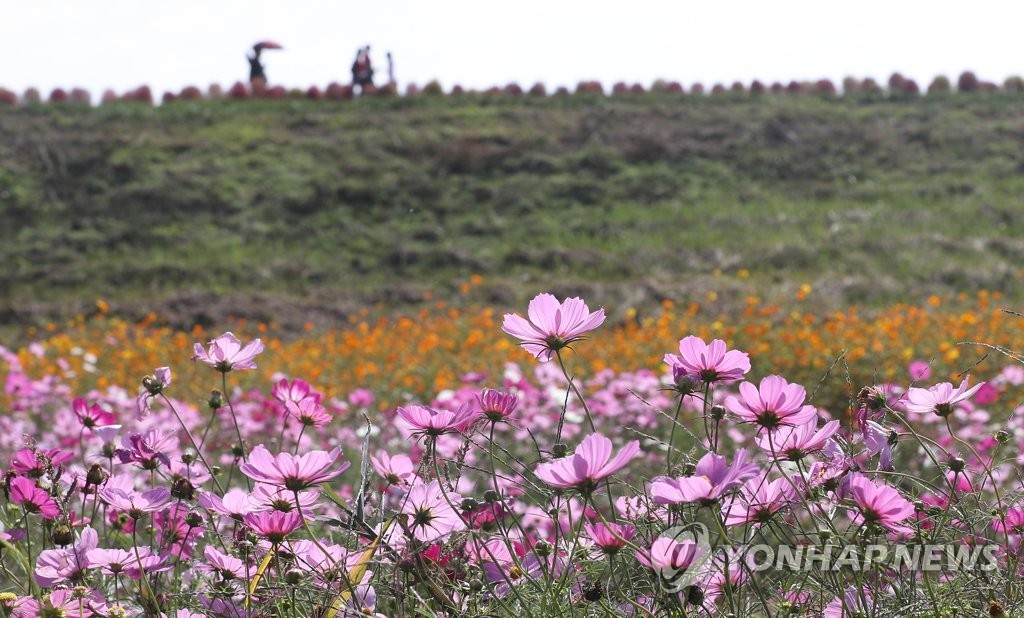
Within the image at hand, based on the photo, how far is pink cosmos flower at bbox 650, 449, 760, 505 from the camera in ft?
2.12

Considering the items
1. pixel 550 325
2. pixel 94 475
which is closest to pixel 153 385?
pixel 94 475

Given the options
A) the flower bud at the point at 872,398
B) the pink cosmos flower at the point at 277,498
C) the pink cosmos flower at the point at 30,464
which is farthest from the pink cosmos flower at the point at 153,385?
the flower bud at the point at 872,398

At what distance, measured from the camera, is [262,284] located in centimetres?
1166

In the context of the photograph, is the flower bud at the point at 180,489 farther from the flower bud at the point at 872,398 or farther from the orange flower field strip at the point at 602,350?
the orange flower field strip at the point at 602,350

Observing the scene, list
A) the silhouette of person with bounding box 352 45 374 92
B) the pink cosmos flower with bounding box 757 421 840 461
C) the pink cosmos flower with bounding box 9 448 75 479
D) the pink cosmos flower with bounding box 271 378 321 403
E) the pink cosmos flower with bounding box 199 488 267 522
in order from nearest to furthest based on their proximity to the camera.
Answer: the pink cosmos flower with bounding box 757 421 840 461 → the pink cosmos flower with bounding box 199 488 267 522 → the pink cosmos flower with bounding box 9 448 75 479 → the pink cosmos flower with bounding box 271 378 321 403 → the silhouette of person with bounding box 352 45 374 92

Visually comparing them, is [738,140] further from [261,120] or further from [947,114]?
[261,120]

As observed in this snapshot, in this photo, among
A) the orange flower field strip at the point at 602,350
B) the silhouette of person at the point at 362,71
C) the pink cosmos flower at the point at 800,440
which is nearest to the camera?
the pink cosmos flower at the point at 800,440

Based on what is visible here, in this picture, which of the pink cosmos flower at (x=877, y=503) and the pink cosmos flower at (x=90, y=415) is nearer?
the pink cosmos flower at (x=877, y=503)

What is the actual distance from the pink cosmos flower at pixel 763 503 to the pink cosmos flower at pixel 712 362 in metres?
0.10

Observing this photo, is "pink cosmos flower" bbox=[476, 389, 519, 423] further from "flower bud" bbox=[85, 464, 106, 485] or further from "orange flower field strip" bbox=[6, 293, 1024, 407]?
"orange flower field strip" bbox=[6, 293, 1024, 407]

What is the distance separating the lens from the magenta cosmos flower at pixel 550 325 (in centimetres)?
82

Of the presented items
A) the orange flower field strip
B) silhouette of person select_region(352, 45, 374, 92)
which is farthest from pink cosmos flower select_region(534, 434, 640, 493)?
silhouette of person select_region(352, 45, 374, 92)

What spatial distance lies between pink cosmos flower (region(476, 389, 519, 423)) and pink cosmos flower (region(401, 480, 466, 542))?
82 millimetres

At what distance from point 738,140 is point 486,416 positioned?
1783 centimetres
